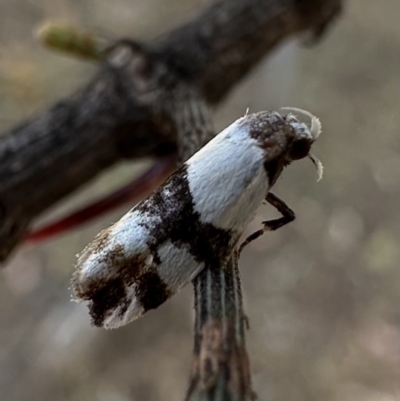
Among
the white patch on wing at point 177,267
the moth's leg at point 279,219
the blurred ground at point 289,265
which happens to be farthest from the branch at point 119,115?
the blurred ground at point 289,265

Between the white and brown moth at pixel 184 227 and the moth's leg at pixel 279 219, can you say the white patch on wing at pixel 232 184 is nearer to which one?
the white and brown moth at pixel 184 227

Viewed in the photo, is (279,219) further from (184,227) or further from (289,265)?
(289,265)

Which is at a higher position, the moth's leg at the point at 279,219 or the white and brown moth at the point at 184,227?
the white and brown moth at the point at 184,227

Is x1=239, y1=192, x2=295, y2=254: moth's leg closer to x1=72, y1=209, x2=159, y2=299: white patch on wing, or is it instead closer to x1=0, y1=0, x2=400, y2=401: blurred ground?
x1=72, y1=209, x2=159, y2=299: white patch on wing

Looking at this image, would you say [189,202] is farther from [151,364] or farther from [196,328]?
[151,364]

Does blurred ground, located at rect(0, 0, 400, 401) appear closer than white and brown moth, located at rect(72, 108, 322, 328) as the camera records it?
No

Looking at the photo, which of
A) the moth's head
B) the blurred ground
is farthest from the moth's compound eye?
the blurred ground

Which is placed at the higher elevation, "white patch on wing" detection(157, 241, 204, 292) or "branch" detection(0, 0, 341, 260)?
"white patch on wing" detection(157, 241, 204, 292)
